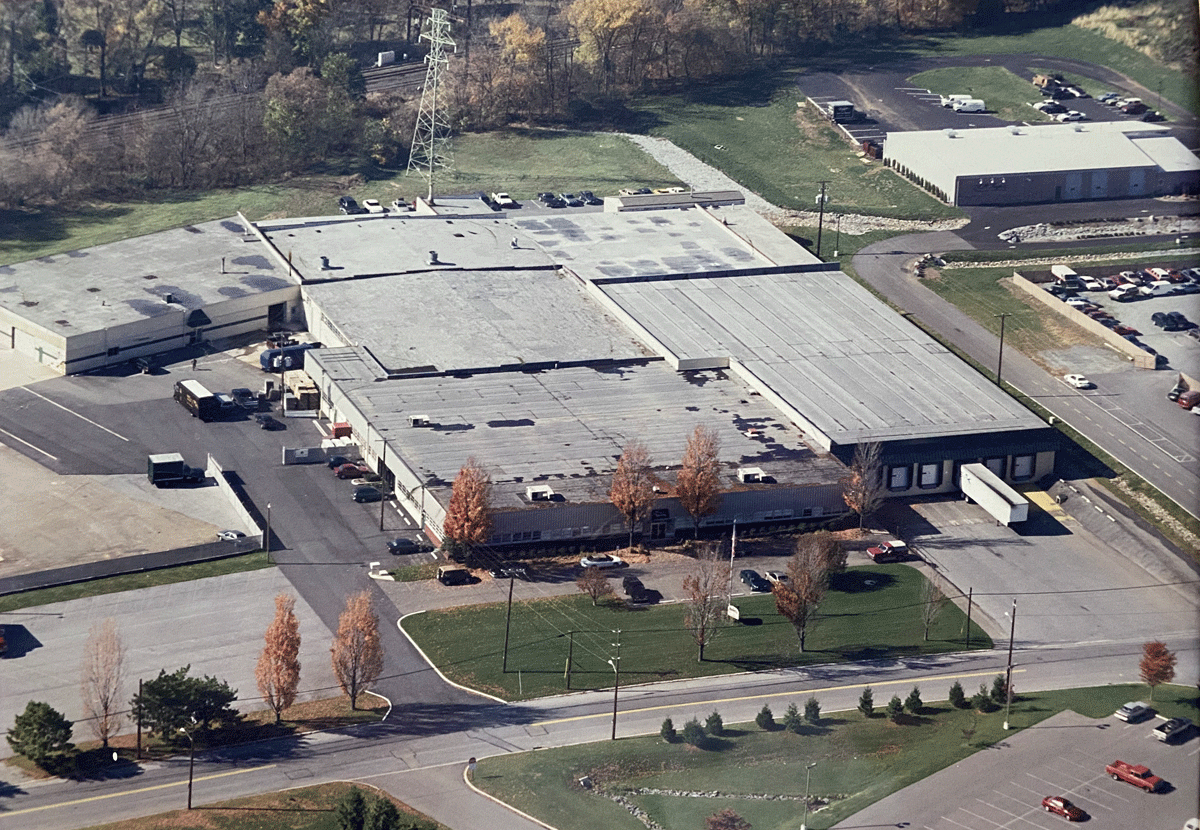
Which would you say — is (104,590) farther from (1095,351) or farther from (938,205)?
(938,205)

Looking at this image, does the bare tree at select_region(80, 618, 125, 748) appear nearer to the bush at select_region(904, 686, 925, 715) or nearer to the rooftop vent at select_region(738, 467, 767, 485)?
the bush at select_region(904, 686, 925, 715)

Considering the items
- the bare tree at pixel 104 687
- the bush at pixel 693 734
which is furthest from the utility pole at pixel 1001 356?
the bare tree at pixel 104 687

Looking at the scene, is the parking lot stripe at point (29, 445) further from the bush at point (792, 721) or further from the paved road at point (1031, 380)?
the paved road at point (1031, 380)

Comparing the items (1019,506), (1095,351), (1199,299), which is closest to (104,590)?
(1019,506)

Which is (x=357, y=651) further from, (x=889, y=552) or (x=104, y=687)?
(x=889, y=552)

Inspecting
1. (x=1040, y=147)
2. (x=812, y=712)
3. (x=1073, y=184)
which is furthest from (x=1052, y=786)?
(x=1040, y=147)

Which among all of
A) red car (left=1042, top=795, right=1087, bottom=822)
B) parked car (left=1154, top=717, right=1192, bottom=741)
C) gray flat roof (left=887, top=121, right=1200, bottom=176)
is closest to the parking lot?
red car (left=1042, top=795, right=1087, bottom=822)
